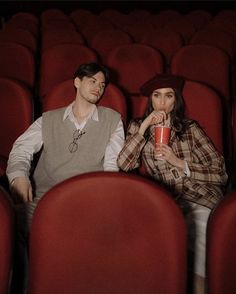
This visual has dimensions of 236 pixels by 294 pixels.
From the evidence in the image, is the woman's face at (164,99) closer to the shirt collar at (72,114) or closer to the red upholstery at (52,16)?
the shirt collar at (72,114)

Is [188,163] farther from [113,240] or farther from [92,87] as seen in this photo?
[113,240]

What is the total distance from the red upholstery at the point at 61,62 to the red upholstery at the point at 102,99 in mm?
451

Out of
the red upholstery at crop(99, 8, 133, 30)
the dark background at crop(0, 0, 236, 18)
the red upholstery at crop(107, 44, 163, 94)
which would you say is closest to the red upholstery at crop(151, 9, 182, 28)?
the red upholstery at crop(99, 8, 133, 30)

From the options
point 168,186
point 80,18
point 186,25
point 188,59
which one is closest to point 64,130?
point 168,186

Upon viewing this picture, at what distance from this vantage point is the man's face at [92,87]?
106cm

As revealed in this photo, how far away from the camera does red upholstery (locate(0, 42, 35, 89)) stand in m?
1.69

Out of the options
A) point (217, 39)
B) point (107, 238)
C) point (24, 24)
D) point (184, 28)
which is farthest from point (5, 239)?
point (24, 24)

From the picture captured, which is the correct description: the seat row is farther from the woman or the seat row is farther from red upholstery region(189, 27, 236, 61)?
red upholstery region(189, 27, 236, 61)

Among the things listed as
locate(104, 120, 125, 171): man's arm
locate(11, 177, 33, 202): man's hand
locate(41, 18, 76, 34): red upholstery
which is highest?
locate(41, 18, 76, 34): red upholstery

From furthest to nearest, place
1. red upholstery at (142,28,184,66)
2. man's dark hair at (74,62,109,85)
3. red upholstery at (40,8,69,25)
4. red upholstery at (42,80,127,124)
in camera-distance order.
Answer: red upholstery at (40,8,69,25) → red upholstery at (142,28,184,66) → red upholstery at (42,80,127,124) → man's dark hair at (74,62,109,85)

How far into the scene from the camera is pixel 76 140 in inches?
40.6

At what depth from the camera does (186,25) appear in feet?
8.56

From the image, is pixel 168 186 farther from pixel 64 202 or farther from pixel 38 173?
pixel 64 202

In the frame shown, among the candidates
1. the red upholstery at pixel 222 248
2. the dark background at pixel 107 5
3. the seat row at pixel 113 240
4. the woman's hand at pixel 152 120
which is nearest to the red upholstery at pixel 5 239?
the seat row at pixel 113 240
